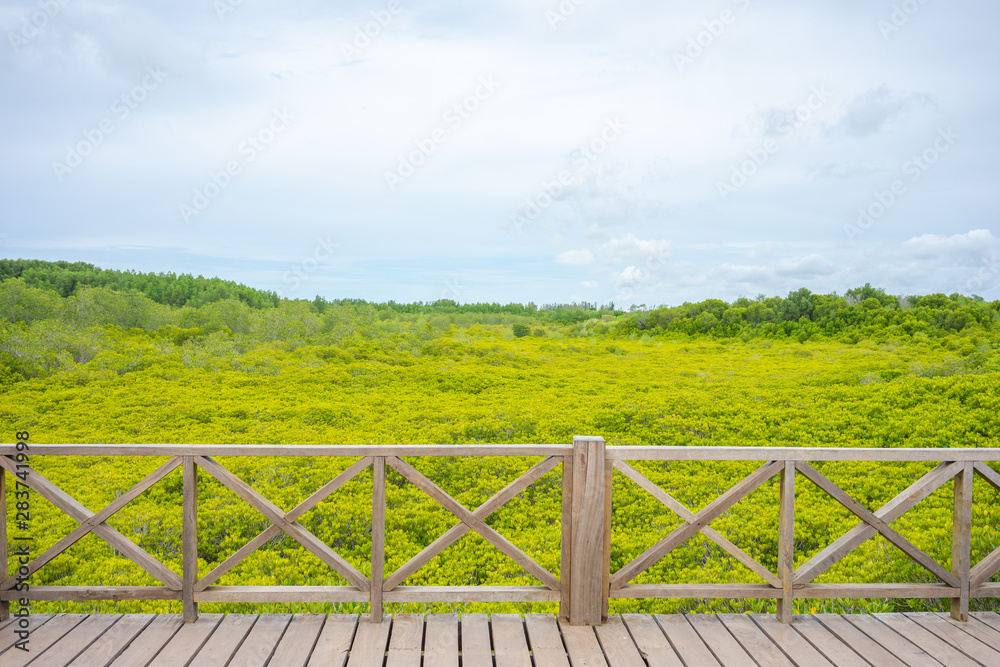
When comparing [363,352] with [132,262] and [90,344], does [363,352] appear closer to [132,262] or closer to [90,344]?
[90,344]

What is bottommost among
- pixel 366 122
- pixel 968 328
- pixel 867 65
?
pixel 968 328

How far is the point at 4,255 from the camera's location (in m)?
25.1

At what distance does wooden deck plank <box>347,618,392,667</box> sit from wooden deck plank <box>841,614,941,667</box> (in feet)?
6.81

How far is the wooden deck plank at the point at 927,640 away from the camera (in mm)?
2311

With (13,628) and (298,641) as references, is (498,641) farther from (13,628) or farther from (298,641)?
(13,628)

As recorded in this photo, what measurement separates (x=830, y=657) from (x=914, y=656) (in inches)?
14.0

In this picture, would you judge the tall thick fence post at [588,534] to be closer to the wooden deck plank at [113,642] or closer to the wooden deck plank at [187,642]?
the wooden deck plank at [187,642]

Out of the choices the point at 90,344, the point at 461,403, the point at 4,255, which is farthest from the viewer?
the point at 4,255

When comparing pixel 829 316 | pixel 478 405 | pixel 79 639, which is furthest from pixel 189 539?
pixel 829 316

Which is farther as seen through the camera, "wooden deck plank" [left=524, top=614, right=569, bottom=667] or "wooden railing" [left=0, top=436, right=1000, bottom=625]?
"wooden railing" [left=0, top=436, right=1000, bottom=625]

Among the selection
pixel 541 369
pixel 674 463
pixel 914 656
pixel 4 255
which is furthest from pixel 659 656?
pixel 4 255

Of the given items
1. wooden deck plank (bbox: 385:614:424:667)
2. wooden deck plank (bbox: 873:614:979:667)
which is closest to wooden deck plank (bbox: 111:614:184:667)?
wooden deck plank (bbox: 385:614:424:667)

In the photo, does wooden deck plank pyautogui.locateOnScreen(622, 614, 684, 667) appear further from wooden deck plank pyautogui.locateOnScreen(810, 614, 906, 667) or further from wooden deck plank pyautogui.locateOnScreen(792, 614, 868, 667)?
wooden deck plank pyautogui.locateOnScreen(810, 614, 906, 667)

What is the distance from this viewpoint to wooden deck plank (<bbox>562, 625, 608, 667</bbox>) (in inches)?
88.6
